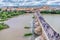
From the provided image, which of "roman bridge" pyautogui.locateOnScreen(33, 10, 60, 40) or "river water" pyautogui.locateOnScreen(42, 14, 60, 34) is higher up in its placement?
"roman bridge" pyautogui.locateOnScreen(33, 10, 60, 40)

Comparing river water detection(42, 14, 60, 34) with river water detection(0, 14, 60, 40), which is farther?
river water detection(42, 14, 60, 34)

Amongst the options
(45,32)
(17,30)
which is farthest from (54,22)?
(45,32)

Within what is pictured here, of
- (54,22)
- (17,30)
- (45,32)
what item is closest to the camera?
(45,32)

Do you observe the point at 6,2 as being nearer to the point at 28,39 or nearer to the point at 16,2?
the point at 16,2

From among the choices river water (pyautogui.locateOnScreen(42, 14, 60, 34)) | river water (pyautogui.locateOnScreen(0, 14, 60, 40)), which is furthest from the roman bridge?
river water (pyautogui.locateOnScreen(42, 14, 60, 34))

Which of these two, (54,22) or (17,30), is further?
(54,22)

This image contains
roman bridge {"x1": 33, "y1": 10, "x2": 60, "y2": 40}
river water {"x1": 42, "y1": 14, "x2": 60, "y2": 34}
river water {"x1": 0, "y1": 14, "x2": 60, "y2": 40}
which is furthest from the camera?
river water {"x1": 42, "y1": 14, "x2": 60, "y2": 34}

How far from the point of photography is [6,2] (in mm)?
28766

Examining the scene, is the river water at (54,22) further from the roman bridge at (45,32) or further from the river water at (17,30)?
the roman bridge at (45,32)

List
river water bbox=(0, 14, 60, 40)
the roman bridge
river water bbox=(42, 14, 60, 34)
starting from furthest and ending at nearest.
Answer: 1. river water bbox=(42, 14, 60, 34)
2. river water bbox=(0, 14, 60, 40)
3. the roman bridge

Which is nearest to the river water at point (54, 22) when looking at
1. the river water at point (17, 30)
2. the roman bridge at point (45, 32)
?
the river water at point (17, 30)

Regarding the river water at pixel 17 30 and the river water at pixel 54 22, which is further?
the river water at pixel 54 22

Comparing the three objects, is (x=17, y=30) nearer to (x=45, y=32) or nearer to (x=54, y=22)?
(x=54, y=22)

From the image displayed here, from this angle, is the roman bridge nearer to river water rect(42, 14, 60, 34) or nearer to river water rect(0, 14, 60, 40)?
river water rect(0, 14, 60, 40)
